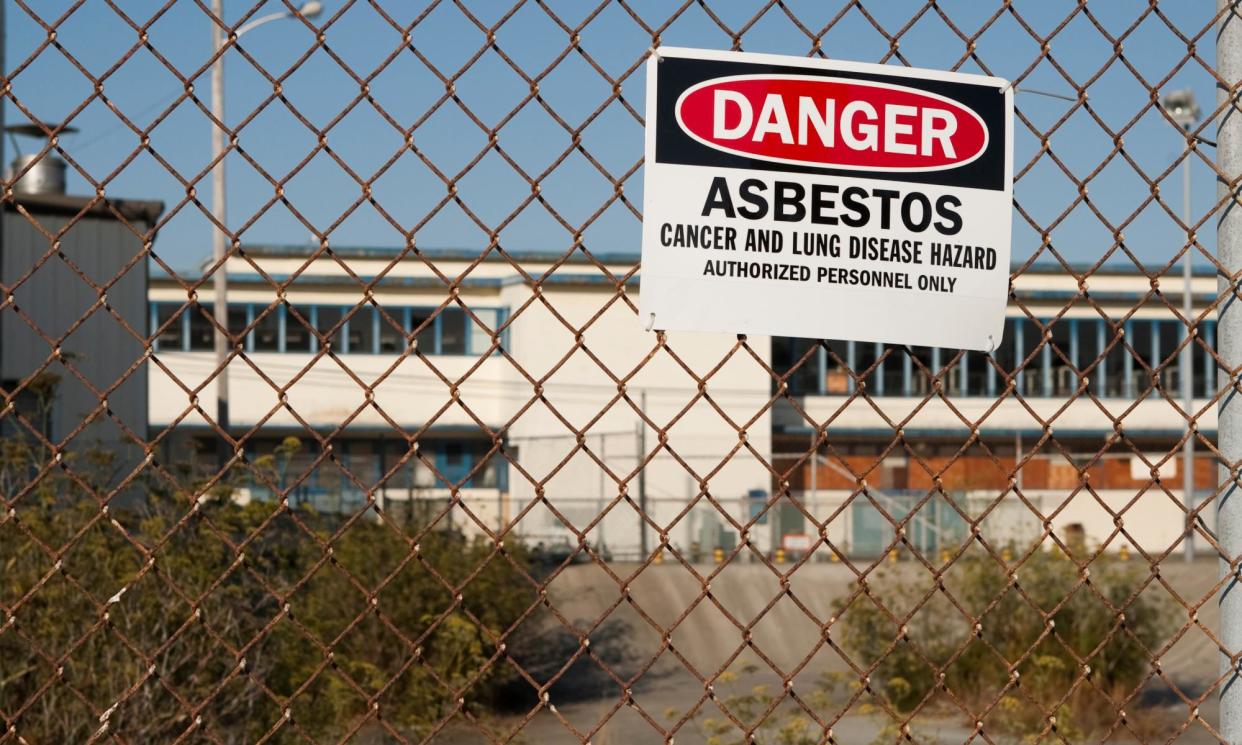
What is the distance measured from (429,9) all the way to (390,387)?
117 feet

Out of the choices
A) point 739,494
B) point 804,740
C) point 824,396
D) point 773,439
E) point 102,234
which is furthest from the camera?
point 824,396

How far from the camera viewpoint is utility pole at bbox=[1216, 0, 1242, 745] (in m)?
3.06

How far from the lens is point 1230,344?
311 centimetres

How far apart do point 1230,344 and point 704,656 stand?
18080 mm

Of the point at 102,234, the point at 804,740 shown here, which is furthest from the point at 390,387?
the point at 804,740

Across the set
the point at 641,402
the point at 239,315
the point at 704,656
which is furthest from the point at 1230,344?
the point at 239,315

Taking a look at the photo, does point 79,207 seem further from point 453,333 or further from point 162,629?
point 453,333

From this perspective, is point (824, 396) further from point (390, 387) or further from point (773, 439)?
point (390, 387)

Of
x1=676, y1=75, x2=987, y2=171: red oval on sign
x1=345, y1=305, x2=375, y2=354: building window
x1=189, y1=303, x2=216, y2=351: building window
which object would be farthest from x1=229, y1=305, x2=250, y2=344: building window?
x1=676, y1=75, x2=987, y2=171: red oval on sign

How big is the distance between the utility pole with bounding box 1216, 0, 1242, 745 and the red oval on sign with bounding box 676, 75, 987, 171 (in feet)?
1.92

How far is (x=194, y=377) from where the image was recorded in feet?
117

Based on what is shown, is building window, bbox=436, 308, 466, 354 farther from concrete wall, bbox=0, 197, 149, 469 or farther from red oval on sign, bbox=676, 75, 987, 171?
red oval on sign, bbox=676, 75, 987, 171

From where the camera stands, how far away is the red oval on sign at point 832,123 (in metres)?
2.79

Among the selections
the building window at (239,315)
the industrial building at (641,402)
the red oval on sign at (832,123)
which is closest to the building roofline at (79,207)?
the industrial building at (641,402)
